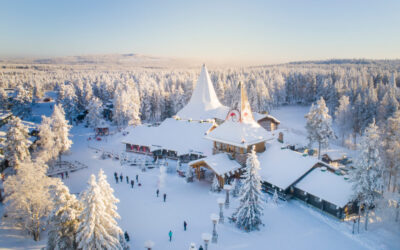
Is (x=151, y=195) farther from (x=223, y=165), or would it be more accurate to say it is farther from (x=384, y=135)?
(x=384, y=135)

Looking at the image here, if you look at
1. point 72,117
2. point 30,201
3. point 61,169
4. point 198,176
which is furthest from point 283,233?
point 72,117

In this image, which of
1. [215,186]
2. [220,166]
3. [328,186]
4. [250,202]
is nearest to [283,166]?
[328,186]

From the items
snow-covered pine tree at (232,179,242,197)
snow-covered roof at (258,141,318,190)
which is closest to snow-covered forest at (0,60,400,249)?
snow-covered pine tree at (232,179,242,197)

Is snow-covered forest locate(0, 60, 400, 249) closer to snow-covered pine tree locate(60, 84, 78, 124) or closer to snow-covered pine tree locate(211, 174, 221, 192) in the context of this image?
snow-covered pine tree locate(60, 84, 78, 124)

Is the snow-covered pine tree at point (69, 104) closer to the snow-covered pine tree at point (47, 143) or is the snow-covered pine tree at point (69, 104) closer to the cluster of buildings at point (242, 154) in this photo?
the cluster of buildings at point (242, 154)

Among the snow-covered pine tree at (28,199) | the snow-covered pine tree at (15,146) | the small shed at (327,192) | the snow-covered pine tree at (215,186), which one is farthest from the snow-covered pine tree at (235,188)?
the snow-covered pine tree at (15,146)
